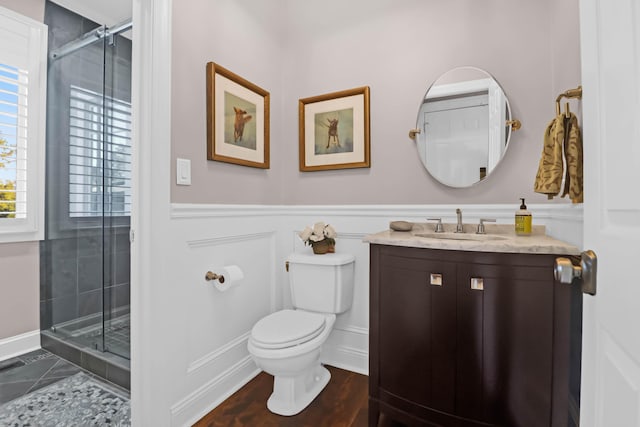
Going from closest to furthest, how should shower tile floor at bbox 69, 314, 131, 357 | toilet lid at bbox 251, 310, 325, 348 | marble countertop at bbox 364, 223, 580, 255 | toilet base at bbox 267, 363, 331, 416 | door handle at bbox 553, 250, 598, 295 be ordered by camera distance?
door handle at bbox 553, 250, 598, 295 → marble countertop at bbox 364, 223, 580, 255 → toilet lid at bbox 251, 310, 325, 348 → toilet base at bbox 267, 363, 331, 416 → shower tile floor at bbox 69, 314, 131, 357

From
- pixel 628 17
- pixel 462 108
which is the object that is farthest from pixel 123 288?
pixel 628 17

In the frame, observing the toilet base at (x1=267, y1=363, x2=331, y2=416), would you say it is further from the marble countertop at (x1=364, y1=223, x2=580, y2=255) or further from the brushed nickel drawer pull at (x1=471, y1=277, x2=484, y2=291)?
the brushed nickel drawer pull at (x1=471, y1=277, x2=484, y2=291)

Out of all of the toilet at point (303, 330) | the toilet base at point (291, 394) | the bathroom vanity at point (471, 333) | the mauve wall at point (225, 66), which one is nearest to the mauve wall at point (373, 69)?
the mauve wall at point (225, 66)

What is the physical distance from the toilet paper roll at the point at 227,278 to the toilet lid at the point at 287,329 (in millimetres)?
266

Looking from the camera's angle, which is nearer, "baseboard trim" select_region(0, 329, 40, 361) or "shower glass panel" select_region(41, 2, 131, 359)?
"baseboard trim" select_region(0, 329, 40, 361)

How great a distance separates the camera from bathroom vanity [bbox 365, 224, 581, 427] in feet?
3.80

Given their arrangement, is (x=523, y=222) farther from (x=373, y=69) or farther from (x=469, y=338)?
(x=373, y=69)

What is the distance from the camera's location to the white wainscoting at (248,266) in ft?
5.10

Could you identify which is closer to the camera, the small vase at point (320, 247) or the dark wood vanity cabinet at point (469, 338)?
the dark wood vanity cabinet at point (469, 338)

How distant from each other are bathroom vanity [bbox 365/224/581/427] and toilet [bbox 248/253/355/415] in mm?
351

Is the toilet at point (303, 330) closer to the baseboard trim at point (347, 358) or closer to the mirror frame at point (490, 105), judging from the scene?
the baseboard trim at point (347, 358)

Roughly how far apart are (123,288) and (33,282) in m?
0.65

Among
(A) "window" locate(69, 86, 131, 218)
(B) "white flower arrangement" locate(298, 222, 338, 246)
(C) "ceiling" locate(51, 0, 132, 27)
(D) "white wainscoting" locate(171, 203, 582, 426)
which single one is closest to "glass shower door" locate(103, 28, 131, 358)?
(A) "window" locate(69, 86, 131, 218)

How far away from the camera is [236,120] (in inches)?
74.0
